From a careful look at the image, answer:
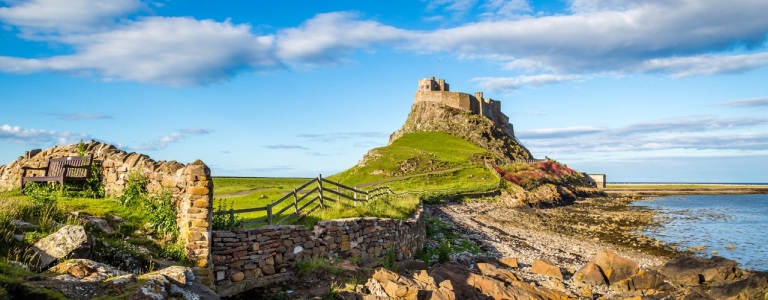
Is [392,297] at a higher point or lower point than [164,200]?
lower

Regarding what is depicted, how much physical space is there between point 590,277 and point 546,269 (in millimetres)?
1702

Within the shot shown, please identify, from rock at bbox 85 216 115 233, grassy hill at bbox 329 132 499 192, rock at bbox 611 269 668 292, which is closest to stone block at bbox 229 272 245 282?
rock at bbox 85 216 115 233

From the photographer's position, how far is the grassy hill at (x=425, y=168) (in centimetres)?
6042

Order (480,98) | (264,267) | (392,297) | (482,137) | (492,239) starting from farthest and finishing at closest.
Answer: (480,98) < (482,137) < (492,239) < (264,267) < (392,297)

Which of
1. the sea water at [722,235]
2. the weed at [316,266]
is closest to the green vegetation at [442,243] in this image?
the weed at [316,266]

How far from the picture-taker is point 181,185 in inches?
564

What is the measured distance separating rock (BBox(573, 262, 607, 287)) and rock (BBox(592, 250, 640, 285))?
233 mm

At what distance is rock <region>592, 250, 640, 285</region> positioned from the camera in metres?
21.4

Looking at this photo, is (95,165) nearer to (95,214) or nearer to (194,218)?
(95,214)

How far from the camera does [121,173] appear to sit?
1719 cm

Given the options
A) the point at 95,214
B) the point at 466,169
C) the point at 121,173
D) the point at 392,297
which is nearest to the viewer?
the point at 392,297

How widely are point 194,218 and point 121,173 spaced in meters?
5.18

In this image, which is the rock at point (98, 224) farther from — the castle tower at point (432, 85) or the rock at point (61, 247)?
the castle tower at point (432, 85)

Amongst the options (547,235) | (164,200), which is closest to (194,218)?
(164,200)
